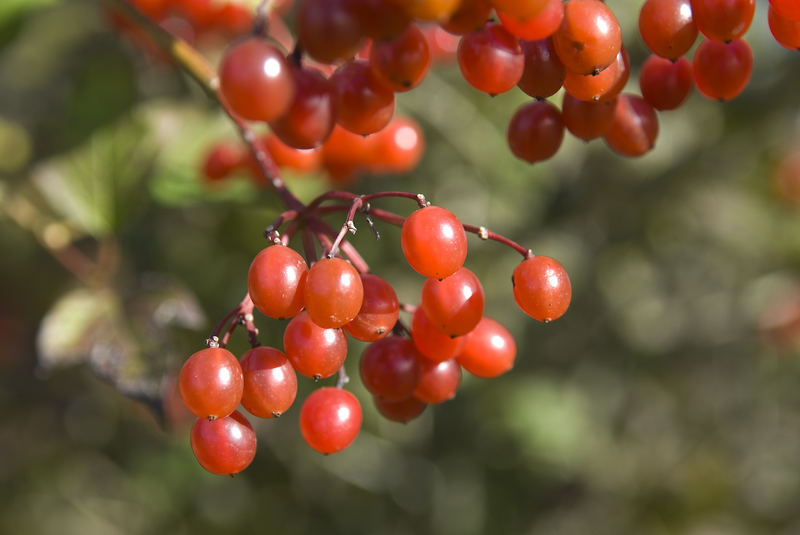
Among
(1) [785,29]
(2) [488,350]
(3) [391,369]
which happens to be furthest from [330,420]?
(1) [785,29]

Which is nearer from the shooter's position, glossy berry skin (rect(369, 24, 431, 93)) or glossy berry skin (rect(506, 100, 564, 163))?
glossy berry skin (rect(369, 24, 431, 93))

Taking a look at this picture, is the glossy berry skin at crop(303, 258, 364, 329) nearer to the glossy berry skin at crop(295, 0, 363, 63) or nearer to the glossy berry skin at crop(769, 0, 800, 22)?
the glossy berry skin at crop(295, 0, 363, 63)

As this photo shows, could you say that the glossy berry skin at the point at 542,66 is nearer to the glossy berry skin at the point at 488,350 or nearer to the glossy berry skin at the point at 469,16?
the glossy berry skin at the point at 469,16

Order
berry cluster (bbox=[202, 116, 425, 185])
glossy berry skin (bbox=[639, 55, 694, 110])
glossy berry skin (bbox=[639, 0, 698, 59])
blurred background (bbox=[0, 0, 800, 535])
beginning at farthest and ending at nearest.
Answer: blurred background (bbox=[0, 0, 800, 535]) < berry cluster (bbox=[202, 116, 425, 185]) < glossy berry skin (bbox=[639, 55, 694, 110]) < glossy berry skin (bbox=[639, 0, 698, 59])

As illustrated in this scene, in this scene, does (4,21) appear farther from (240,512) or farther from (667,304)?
(667,304)

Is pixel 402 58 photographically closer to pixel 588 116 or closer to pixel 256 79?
pixel 256 79

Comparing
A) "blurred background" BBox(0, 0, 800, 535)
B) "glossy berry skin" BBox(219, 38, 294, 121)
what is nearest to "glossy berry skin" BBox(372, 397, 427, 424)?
"glossy berry skin" BBox(219, 38, 294, 121)
